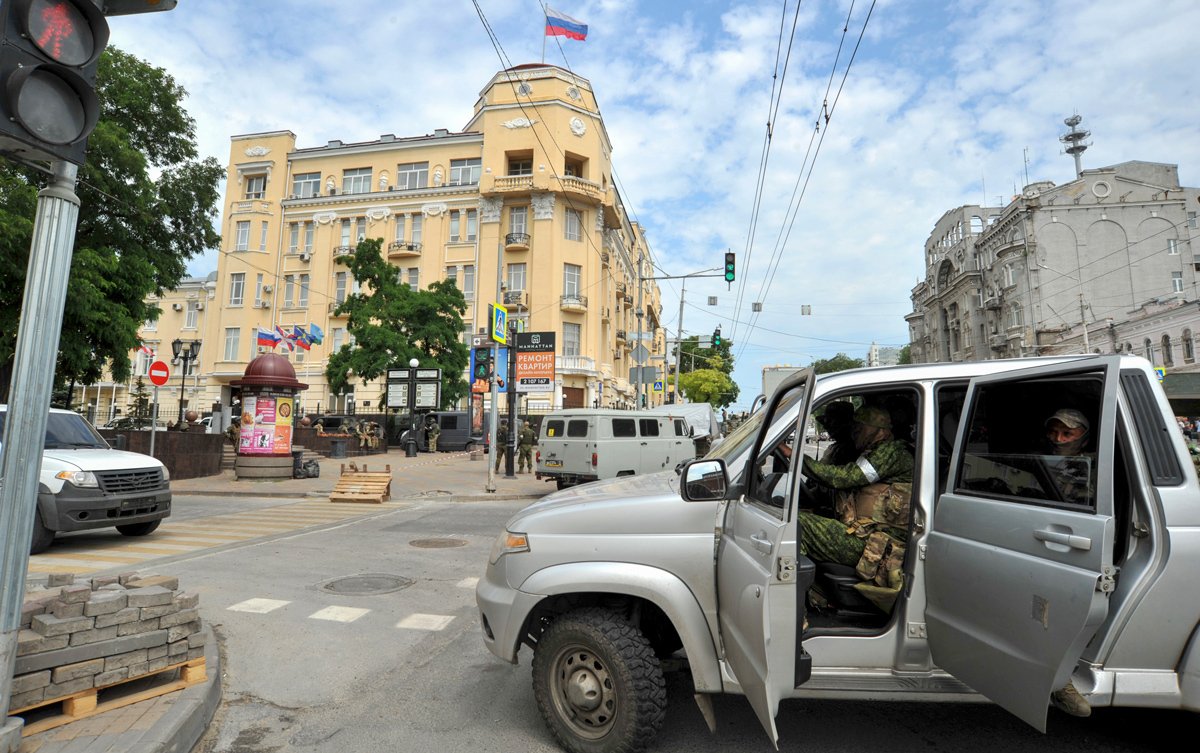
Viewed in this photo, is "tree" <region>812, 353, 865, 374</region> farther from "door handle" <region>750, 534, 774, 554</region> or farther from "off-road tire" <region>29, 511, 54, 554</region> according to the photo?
"off-road tire" <region>29, 511, 54, 554</region>

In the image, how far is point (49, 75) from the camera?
2854 millimetres

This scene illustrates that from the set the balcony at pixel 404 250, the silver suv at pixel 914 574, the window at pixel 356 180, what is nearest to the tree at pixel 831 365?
the silver suv at pixel 914 574

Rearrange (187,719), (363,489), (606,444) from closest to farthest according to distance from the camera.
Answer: (187,719) < (363,489) < (606,444)

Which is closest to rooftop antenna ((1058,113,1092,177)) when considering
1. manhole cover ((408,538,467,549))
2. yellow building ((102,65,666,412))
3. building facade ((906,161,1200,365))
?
building facade ((906,161,1200,365))

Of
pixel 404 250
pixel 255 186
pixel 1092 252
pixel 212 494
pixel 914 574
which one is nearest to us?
pixel 914 574

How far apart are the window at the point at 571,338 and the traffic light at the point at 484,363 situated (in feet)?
84.1

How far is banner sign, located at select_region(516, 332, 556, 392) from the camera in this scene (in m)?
24.5

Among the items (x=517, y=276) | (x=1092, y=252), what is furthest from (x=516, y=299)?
(x=1092, y=252)

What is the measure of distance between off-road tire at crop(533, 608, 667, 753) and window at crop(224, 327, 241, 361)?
5468 cm

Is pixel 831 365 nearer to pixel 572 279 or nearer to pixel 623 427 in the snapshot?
pixel 572 279

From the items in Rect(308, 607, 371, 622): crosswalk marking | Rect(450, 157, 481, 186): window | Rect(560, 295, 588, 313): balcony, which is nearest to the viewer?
Rect(308, 607, 371, 622): crosswalk marking

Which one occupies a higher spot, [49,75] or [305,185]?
[305,185]

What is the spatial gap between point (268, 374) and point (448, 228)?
3108 centimetres

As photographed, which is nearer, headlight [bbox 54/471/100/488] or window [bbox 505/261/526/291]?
headlight [bbox 54/471/100/488]
